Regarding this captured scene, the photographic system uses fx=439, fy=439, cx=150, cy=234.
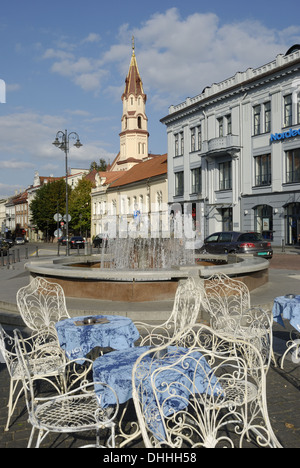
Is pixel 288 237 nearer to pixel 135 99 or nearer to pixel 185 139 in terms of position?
pixel 185 139

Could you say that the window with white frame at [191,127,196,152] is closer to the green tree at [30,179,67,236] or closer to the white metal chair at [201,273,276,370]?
the white metal chair at [201,273,276,370]

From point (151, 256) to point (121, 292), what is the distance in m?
5.60

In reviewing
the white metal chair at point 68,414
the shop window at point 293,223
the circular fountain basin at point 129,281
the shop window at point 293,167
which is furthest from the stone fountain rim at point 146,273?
the shop window at point 293,167

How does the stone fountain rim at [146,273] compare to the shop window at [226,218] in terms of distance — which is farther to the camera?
the shop window at [226,218]

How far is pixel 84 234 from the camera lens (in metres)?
76.1

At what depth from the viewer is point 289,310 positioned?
6.09m

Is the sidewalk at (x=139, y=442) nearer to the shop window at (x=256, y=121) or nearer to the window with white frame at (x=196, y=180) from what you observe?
the shop window at (x=256, y=121)

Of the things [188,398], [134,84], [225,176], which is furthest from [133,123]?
[188,398]

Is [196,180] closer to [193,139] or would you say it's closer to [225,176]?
[193,139]

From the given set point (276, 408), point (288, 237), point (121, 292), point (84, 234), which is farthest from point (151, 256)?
point (84, 234)

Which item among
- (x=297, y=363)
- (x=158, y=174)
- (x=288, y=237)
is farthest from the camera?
(x=158, y=174)

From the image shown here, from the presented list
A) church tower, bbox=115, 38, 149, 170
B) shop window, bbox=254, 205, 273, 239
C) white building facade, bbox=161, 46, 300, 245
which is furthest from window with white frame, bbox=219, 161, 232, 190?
church tower, bbox=115, 38, 149, 170

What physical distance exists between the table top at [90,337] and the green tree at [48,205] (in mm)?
76483

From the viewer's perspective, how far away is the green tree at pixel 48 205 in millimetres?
80875
